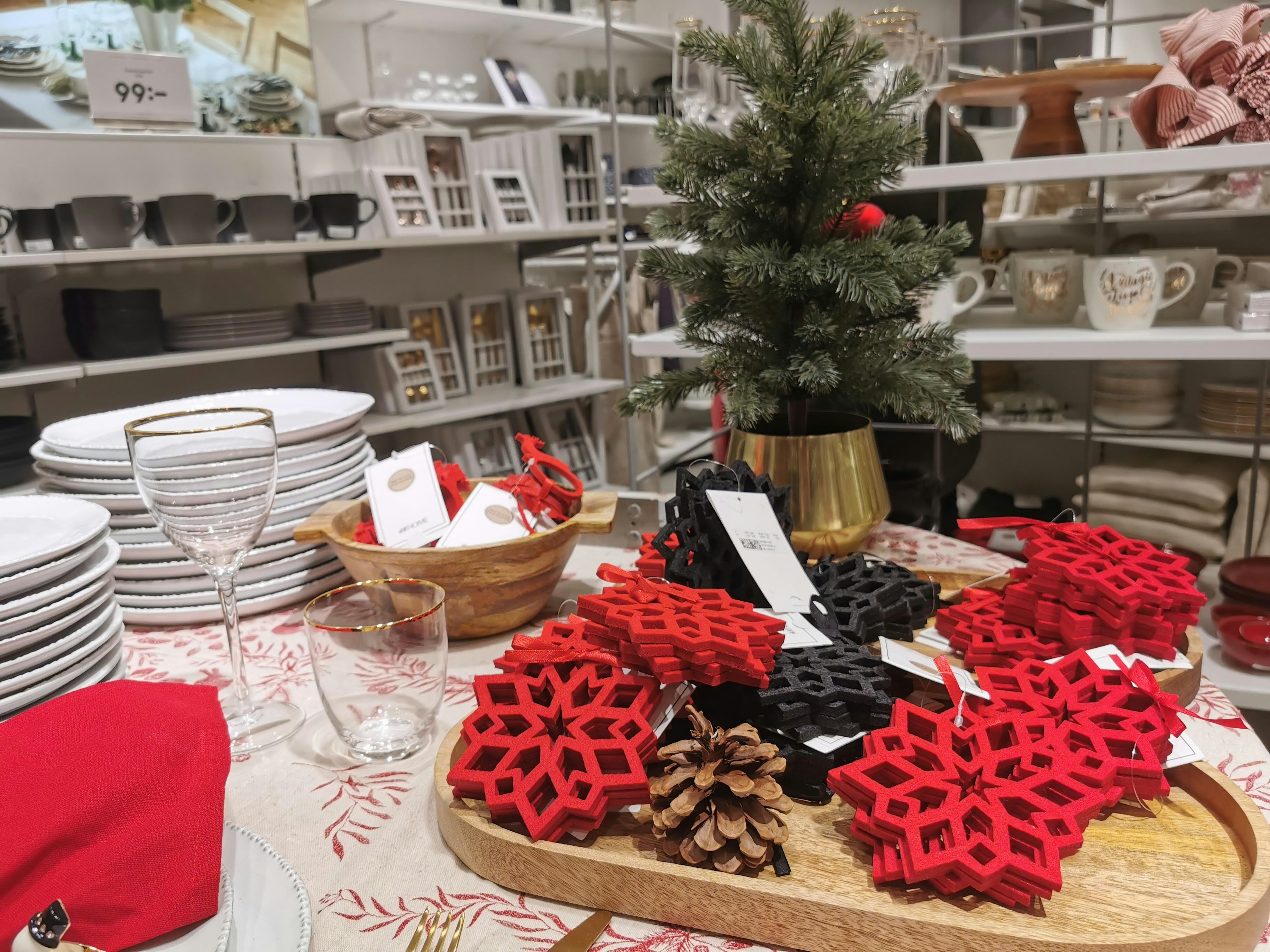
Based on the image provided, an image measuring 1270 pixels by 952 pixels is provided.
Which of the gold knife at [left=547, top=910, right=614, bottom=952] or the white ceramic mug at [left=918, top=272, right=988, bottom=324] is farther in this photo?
the white ceramic mug at [left=918, top=272, right=988, bottom=324]

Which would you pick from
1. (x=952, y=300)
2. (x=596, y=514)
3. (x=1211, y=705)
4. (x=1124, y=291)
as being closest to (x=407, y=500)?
(x=596, y=514)

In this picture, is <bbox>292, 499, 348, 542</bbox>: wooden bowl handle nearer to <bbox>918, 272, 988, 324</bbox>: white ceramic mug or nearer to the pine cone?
the pine cone

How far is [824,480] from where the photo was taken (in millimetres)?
954

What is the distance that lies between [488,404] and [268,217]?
89 cm

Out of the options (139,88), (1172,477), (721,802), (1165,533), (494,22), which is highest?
(494,22)

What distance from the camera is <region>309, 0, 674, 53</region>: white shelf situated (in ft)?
9.41

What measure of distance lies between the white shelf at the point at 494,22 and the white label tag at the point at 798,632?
8.14 ft

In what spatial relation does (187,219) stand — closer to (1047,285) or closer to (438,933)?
(1047,285)

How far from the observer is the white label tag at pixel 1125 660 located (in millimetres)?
679

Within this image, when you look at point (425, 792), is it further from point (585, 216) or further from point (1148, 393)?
point (585, 216)

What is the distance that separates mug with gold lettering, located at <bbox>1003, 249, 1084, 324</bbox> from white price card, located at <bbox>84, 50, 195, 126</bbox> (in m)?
1.98

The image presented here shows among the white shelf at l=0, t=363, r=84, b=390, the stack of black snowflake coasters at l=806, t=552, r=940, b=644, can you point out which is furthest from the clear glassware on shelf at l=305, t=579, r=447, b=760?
the white shelf at l=0, t=363, r=84, b=390

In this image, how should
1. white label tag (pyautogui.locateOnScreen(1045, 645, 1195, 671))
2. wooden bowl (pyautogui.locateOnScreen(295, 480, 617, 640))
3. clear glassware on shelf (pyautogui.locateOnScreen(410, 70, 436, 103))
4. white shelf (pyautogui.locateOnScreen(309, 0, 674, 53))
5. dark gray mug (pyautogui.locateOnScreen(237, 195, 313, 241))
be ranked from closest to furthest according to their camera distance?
white label tag (pyautogui.locateOnScreen(1045, 645, 1195, 671)), wooden bowl (pyautogui.locateOnScreen(295, 480, 617, 640)), dark gray mug (pyautogui.locateOnScreen(237, 195, 313, 241)), white shelf (pyautogui.locateOnScreen(309, 0, 674, 53)), clear glassware on shelf (pyautogui.locateOnScreen(410, 70, 436, 103))

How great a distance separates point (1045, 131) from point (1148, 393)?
2.75ft
